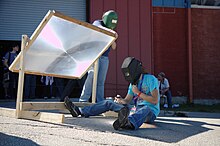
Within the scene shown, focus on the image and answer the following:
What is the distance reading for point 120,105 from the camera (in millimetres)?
5109

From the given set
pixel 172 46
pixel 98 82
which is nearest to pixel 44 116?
pixel 98 82

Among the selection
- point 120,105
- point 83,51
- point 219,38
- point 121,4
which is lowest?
point 120,105

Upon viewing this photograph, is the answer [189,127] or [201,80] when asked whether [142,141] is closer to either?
[189,127]

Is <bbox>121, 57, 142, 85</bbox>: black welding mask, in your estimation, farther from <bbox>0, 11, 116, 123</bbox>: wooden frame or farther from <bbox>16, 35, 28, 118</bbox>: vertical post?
<bbox>16, 35, 28, 118</bbox>: vertical post

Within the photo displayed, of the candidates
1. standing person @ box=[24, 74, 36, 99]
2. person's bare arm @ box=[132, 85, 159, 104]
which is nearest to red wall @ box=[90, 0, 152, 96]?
standing person @ box=[24, 74, 36, 99]

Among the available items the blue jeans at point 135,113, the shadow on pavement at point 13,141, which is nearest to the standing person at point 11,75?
the blue jeans at point 135,113

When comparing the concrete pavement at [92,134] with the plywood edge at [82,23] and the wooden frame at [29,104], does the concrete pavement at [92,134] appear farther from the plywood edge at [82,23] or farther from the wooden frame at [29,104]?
the plywood edge at [82,23]

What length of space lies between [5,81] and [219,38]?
25.4 feet

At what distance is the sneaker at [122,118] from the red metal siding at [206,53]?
8.15 meters

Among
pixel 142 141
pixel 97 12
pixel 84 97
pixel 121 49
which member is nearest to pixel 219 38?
pixel 121 49

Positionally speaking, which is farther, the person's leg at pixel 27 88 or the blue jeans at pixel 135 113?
the person's leg at pixel 27 88

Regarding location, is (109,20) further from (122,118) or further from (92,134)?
(92,134)

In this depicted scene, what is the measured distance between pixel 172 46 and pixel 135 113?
786cm

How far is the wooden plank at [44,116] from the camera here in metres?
4.67
